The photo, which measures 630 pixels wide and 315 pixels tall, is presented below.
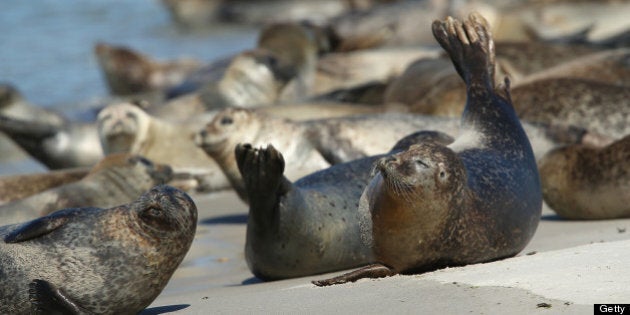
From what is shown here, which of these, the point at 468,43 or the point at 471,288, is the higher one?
the point at 468,43

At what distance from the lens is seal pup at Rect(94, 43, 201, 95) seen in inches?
617

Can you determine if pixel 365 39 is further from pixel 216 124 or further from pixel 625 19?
pixel 216 124

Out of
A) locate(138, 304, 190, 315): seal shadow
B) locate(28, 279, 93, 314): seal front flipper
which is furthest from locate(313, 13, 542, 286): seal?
locate(28, 279, 93, 314): seal front flipper

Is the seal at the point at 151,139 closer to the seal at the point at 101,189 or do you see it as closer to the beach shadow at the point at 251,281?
the seal at the point at 101,189

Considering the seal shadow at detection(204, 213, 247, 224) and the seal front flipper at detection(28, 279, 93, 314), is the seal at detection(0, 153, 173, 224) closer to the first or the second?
the seal shadow at detection(204, 213, 247, 224)

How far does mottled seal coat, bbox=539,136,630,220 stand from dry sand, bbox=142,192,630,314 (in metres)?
0.27

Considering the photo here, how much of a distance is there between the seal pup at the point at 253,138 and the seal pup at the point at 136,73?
8.00 meters

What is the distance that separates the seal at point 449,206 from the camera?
163 inches

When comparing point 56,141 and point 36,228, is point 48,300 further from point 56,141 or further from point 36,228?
point 56,141

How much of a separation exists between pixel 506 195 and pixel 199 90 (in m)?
8.07

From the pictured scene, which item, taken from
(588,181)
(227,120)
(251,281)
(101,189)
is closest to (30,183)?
(101,189)

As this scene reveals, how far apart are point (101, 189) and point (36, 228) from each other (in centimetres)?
336

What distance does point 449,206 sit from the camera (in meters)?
4.23

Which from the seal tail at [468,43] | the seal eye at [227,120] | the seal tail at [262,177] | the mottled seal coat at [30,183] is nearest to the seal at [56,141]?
the mottled seal coat at [30,183]
